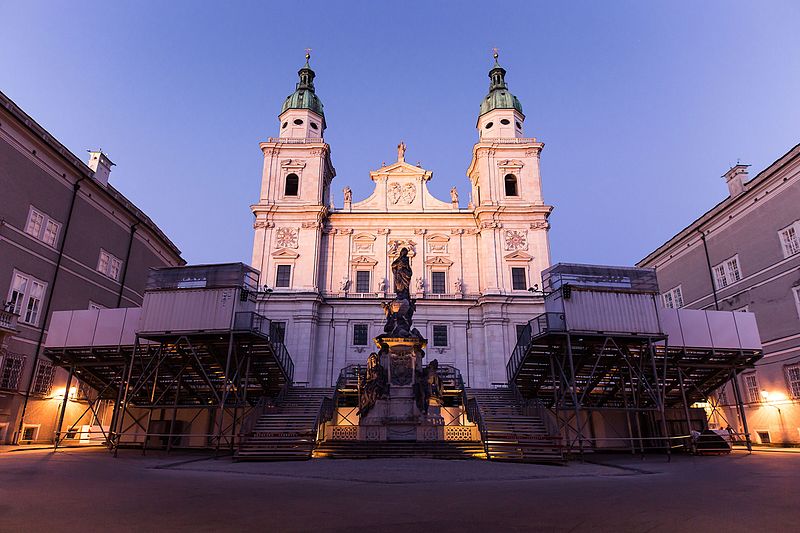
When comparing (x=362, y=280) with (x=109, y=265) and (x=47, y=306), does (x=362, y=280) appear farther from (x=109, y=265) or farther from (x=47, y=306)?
(x=47, y=306)

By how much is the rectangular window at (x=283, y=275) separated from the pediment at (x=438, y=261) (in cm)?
1000

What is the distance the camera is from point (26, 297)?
2569 centimetres

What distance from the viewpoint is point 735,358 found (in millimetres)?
23953

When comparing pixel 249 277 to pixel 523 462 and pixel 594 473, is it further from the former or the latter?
pixel 594 473

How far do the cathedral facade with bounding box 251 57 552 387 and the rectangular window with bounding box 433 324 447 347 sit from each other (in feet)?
0.23

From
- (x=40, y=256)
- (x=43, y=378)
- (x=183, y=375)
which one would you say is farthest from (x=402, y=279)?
(x=43, y=378)

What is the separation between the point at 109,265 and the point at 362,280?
1660cm

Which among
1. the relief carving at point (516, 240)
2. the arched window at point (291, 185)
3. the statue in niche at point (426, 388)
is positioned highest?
the arched window at point (291, 185)

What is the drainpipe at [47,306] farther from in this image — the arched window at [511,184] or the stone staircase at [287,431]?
the arched window at [511,184]

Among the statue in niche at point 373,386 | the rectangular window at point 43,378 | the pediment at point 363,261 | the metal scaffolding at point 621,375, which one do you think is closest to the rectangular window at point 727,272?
the metal scaffolding at point 621,375

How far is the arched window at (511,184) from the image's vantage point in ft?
130

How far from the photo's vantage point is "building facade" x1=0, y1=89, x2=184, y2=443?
80.3ft

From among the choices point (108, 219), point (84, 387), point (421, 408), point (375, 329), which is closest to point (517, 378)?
point (421, 408)

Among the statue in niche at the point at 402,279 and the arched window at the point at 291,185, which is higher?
the arched window at the point at 291,185
